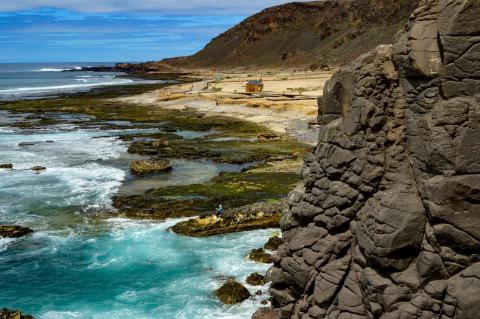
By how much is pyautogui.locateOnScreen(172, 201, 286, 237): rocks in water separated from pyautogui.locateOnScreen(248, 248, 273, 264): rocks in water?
4120 millimetres

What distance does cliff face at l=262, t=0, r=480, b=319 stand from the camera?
40.8 feet

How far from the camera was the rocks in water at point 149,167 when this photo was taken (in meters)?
46.2

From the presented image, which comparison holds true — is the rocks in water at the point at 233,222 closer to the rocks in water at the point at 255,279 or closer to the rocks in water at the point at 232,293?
the rocks in water at the point at 255,279

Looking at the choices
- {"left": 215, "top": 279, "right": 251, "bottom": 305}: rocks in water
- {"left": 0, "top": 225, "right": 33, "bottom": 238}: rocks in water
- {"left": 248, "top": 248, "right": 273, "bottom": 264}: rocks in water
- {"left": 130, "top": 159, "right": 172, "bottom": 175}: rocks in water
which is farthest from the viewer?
{"left": 130, "top": 159, "right": 172, "bottom": 175}: rocks in water

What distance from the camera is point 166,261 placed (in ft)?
90.2

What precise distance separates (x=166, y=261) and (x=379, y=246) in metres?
16.0

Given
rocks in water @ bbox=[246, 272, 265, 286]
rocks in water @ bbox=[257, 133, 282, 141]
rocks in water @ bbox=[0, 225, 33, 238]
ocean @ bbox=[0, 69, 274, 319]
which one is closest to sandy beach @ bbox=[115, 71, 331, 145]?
rocks in water @ bbox=[257, 133, 282, 141]

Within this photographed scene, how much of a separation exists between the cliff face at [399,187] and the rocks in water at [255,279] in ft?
21.9

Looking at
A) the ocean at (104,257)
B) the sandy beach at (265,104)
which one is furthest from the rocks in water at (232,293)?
the sandy beach at (265,104)

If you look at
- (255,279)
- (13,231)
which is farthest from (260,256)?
(13,231)

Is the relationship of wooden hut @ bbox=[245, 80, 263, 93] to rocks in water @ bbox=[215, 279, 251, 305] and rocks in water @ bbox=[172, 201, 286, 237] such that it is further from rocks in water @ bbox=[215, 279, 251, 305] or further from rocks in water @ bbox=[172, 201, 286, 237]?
rocks in water @ bbox=[215, 279, 251, 305]

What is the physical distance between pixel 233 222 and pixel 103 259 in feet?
25.8

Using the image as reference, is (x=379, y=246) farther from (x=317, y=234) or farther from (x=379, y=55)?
(x=379, y=55)

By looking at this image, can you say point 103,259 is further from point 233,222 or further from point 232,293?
point 232,293
